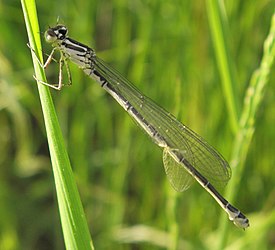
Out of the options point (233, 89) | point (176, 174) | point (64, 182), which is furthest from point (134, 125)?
point (64, 182)

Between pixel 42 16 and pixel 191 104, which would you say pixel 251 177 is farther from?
pixel 42 16

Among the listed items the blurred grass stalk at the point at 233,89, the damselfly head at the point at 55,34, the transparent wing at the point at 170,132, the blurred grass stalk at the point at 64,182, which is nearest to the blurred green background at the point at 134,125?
the transparent wing at the point at 170,132

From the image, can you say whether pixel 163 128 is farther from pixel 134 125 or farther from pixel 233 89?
pixel 233 89

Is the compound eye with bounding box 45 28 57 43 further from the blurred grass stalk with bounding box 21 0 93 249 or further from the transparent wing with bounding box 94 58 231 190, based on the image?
the blurred grass stalk with bounding box 21 0 93 249

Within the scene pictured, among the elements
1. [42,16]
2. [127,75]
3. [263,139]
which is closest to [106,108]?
[127,75]

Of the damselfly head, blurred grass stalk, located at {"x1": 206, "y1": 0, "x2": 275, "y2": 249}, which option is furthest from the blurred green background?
blurred grass stalk, located at {"x1": 206, "y1": 0, "x2": 275, "y2": 249}

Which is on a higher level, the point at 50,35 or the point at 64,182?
the point at 50,35
